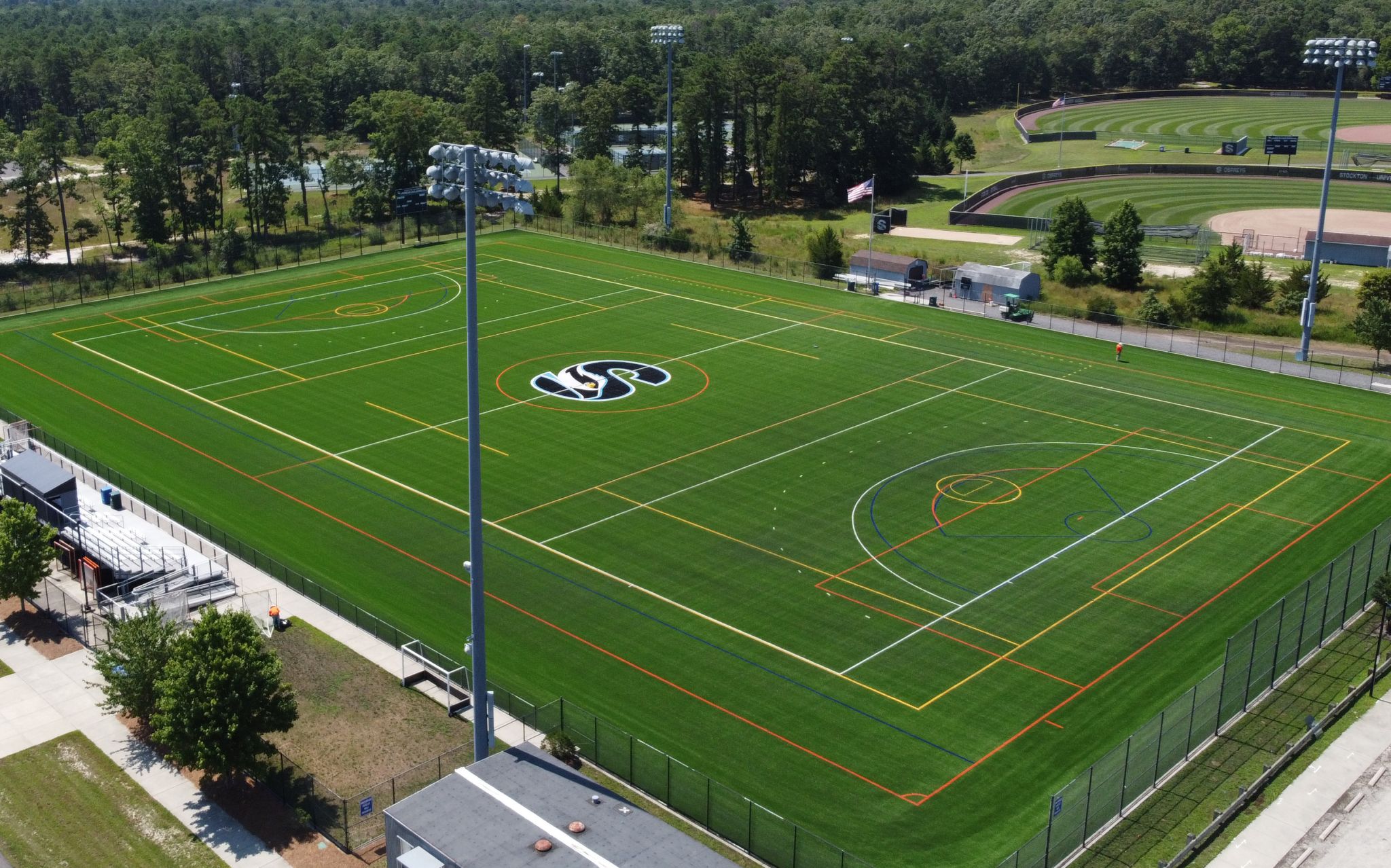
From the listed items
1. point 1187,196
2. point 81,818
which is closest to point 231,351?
point 81,818

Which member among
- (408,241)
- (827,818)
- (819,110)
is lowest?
(827,818)

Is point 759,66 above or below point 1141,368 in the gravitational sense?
above

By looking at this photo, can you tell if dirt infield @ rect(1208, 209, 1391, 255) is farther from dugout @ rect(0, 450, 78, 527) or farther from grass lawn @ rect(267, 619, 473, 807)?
dugout @ rect(0, 450, 78, 527)

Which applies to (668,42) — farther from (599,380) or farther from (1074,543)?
(1074,543)

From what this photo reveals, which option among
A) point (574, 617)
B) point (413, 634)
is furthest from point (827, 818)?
point (413, 634)

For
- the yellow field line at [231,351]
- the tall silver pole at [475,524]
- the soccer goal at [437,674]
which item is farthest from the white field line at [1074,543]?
the yellow field line at [231,351]

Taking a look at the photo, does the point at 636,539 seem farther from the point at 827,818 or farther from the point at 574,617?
the point at 827,818
